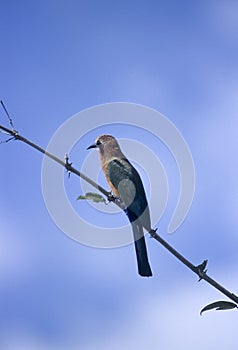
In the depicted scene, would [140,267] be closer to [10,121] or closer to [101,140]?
[10,121]

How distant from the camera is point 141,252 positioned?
4.51 meters

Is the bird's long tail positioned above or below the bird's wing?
below

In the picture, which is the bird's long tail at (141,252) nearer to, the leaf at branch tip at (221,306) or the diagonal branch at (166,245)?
the diagonal branch at (166,245)

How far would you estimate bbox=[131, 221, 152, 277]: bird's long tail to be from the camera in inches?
169

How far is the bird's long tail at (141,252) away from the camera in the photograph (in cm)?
430

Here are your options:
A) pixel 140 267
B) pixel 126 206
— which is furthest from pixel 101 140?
pixel 140 267

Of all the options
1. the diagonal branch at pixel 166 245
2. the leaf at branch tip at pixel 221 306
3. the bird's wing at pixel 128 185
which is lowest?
the leaf at branch tip at pixel 221 306

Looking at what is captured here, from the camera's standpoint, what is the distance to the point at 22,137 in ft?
9.93

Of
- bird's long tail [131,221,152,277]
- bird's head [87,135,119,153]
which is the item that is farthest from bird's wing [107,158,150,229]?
bird's long tail [131,221,152,277]

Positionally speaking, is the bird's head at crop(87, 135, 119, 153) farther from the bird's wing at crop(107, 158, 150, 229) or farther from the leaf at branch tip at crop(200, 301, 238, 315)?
the leaf at branch tip at crop(200, 301, 238, 315)

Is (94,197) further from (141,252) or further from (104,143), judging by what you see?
(104,143)

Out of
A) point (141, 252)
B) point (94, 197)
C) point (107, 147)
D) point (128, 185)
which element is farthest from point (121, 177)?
point (94, 197)

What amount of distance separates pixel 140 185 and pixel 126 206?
66cm

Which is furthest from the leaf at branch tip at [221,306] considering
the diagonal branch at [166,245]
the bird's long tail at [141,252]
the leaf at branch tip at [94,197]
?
the bird's long tail at [141,252]
